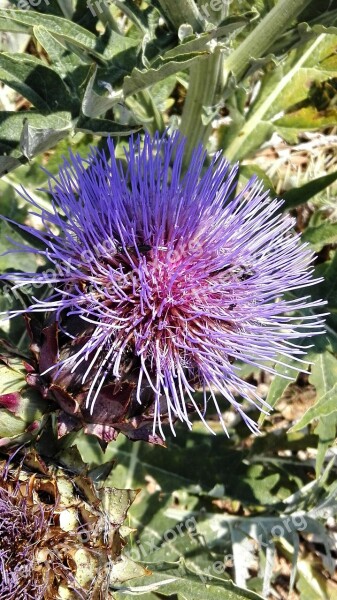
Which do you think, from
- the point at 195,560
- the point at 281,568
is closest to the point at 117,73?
the point at 195,560

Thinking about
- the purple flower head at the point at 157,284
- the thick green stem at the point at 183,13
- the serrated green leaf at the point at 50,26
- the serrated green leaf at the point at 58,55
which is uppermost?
the thick green stem at the point at 183,13

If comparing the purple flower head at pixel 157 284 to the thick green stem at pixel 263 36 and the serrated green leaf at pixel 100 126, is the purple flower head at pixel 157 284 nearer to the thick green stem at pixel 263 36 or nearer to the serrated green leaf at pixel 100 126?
the serrated green leaf at pixel 100 126

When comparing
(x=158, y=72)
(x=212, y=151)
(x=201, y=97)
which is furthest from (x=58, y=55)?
(x=212, y=151)

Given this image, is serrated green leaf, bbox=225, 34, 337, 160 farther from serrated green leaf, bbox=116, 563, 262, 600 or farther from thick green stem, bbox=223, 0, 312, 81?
serrated green leaf, bbox=116, 563, 262, 600

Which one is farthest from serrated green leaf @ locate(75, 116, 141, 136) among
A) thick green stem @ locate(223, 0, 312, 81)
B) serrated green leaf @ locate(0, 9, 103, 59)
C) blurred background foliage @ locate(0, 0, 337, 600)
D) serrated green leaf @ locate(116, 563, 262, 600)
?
serrated green leaf @ locate(116, 563, 262, 600)

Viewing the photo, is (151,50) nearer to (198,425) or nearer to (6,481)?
(6,481)

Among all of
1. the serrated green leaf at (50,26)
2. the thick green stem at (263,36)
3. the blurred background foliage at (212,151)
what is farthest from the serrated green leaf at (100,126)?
the thick green stem at (263,36)
